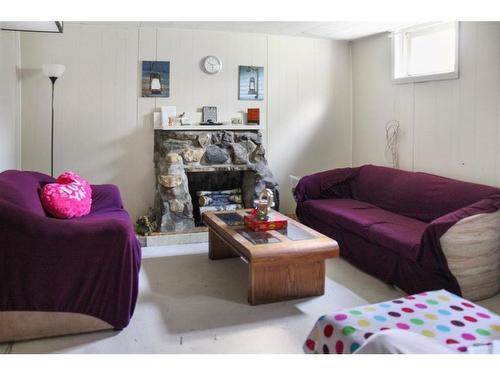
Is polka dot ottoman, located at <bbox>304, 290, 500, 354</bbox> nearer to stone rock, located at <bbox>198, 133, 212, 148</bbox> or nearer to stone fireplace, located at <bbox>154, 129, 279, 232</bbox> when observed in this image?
stone fireplace, located at <bbox>154, 129, 279, 232</bbox>

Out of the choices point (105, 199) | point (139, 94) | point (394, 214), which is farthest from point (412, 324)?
point (139, 94)

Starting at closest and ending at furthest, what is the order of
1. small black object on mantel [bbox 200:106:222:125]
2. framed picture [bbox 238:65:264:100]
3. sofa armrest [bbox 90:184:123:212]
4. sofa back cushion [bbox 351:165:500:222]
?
sofa back cushion [bbox 351:165:500:222], sofa armrest [bbox 90:184:123:212], small black object on mantel [bbox 200:106:222:125], framed picture [bbox 238:65:264:100]

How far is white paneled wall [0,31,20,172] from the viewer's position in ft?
12.7

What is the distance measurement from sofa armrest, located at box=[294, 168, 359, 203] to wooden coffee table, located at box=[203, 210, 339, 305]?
1.37m

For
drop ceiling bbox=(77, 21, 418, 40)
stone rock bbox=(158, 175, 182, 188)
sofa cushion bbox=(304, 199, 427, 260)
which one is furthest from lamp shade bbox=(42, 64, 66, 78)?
sofa cushion bbox=(304, 199, 427, 260)

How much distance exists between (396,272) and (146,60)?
342 cm

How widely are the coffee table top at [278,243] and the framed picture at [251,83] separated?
2265 millimetres

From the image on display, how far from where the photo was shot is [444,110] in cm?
426

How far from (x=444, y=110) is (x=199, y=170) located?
99.0 inches

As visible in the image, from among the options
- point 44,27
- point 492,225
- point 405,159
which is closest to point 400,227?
point 492,225

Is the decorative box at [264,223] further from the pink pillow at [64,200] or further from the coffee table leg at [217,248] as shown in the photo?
the pink pillow at [64,200]

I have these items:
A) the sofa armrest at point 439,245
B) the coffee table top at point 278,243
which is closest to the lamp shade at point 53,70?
the coffee table top at point 278,243

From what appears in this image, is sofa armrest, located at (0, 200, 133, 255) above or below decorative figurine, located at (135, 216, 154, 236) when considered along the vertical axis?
above

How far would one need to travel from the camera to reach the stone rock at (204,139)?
5.05m
